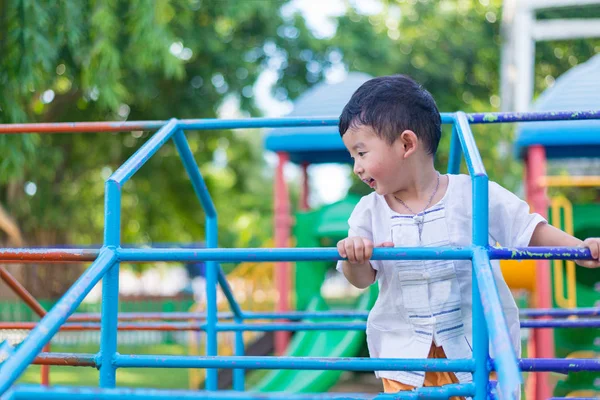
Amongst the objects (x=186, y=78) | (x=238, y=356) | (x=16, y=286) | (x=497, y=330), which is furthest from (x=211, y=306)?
(x=186, y=78)

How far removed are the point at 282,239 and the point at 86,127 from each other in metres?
4.71

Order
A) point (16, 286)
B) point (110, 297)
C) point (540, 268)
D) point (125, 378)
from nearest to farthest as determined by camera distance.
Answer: point (110, 297)
point (16, 286)
point (540, 268)
point (125, 378)

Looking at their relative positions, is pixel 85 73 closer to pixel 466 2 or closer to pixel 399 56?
pixel 399 56

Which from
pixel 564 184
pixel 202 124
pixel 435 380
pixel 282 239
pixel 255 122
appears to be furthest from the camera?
pixel 282 239

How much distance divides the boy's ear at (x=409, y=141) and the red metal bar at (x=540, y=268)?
3.97m

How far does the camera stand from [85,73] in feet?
25.9

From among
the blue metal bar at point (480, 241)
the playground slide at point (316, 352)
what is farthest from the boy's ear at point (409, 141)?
the playground slide at point (316, 352)

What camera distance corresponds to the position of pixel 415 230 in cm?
182

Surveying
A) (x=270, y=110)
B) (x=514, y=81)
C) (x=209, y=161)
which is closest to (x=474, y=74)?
(x=514, y=81)

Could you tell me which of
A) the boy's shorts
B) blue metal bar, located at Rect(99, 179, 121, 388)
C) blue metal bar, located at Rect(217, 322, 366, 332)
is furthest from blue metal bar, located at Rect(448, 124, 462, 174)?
blue metal bar, located at Rect(99, 179, 121, 388)

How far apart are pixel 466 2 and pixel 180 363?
49.7 feet

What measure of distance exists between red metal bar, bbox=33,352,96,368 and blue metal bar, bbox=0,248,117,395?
199mm

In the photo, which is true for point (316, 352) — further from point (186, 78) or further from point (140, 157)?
point (186, 78)

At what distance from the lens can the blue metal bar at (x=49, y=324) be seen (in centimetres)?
124
